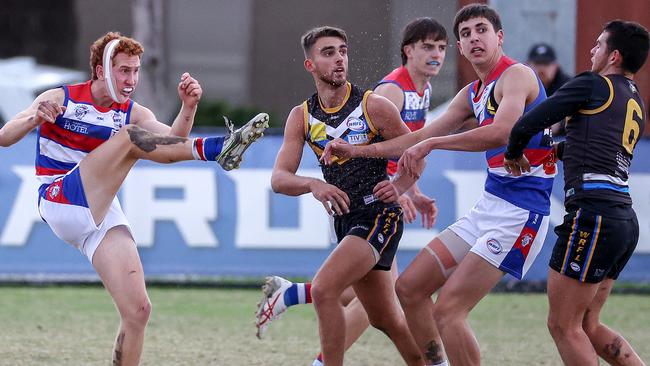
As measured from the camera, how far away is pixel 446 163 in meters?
11.8

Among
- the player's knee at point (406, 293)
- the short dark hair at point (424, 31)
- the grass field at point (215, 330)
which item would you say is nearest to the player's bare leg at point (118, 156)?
the player's knee at point (406, 293)

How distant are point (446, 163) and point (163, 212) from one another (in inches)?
118

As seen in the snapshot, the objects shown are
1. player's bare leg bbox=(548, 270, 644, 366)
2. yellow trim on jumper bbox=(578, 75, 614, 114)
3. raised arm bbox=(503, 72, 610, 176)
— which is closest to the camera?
raised arm bbox=(503, 72, 610, 176)

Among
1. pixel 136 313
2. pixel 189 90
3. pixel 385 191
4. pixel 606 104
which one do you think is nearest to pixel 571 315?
pixel 606 104

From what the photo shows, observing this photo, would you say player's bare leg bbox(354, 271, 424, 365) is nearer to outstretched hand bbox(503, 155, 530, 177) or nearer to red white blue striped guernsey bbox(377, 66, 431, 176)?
outstretched hand bbox(503, 155, 530, 177)

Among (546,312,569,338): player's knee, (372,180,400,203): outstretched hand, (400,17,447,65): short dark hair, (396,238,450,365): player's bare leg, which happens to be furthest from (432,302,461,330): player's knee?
(400,17,447,65): short dark hair

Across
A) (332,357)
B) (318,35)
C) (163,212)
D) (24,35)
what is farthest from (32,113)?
(24,35)

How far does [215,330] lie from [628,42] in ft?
15.5

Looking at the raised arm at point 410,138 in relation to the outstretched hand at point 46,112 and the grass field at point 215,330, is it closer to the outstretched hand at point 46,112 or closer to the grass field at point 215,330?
the outstretched hand at point 46,112

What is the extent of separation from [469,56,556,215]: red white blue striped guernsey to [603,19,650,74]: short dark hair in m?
0.65

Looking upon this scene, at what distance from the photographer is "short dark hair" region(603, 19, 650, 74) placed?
6039mm

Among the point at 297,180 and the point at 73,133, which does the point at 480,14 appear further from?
the point at 73,133

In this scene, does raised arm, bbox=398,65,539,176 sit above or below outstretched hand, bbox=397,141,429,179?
above

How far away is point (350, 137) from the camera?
22.4 feet
